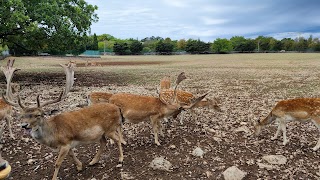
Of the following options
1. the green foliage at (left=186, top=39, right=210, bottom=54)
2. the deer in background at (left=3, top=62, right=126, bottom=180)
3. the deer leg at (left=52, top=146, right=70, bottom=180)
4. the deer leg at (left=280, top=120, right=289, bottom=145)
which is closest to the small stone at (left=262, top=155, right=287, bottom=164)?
the deer leg at (left=280, top=120, right=289, bottom=145)

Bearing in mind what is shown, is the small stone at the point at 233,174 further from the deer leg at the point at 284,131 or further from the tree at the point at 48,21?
the tree at the point at 48,21

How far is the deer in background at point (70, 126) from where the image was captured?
5.24 meters

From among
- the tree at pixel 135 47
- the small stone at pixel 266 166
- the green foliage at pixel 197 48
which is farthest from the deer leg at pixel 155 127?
the green foliage at pixel 197 48

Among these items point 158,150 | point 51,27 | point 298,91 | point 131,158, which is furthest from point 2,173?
point 51,27

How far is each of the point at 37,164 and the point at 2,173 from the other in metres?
2.98

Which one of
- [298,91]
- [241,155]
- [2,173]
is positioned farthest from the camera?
[298,91]

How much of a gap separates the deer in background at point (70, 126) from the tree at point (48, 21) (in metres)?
10.6

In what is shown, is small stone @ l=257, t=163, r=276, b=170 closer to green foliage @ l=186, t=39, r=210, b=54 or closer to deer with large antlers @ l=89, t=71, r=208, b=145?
deer with large antlers @ l=89, t=71, r=208, b=145

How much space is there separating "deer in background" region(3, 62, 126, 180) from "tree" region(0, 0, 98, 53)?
34.9ft

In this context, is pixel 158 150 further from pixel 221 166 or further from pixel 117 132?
pixel 221 166

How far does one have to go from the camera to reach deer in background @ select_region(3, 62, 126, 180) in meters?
5.24

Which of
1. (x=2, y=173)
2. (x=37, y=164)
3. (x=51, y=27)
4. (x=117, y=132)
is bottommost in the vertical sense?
(x=37, y=164)

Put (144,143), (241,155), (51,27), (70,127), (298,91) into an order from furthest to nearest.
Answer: (51,27) → (298,91) → (144,143) → (241,155) → (70,127)

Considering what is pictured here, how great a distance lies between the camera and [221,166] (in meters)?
6.09
